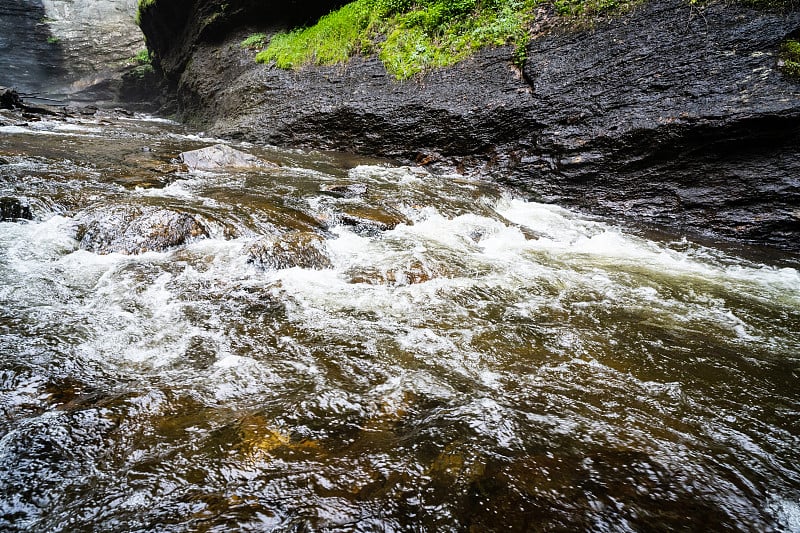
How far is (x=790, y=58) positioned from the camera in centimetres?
553

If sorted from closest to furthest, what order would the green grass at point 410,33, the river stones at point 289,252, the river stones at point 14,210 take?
the river stones at point 289,252 < the river stones at point 14,210 < the green grass at point 410,33

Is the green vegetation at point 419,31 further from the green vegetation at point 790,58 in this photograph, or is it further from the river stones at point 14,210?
the river stones at point 14,210

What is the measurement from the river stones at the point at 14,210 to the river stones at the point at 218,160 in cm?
273

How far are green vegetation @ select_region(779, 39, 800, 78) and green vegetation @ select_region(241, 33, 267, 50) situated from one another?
43.4ft

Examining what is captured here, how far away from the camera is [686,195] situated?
5.93 m

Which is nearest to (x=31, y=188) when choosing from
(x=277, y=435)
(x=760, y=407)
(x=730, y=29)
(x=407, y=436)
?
(x=277, y=435)

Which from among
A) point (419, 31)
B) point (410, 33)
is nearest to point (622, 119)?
point (419, 31)

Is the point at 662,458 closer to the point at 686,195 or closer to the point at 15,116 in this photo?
the point at 686,195

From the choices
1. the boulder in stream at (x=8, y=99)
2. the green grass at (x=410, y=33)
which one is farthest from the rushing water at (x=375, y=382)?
the boulder in stream at (x=8, y=99)

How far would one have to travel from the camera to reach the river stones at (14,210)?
4.05m

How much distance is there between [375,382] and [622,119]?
6547 millimetres

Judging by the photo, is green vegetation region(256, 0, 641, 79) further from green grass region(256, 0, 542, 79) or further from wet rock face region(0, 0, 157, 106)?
wet rock face region(0, 0, 157, 106)

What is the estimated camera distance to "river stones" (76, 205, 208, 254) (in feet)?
12.5

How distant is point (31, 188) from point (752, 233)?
915 centimetres
